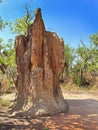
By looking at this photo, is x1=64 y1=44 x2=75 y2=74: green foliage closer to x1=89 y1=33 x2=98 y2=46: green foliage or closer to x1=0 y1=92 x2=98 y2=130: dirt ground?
x1=89 y1=33 x2=98 y2=46: green foliage

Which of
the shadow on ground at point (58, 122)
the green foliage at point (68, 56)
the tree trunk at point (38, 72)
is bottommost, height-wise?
the shadow on ground at point (58, 122)

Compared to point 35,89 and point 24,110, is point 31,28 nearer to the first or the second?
point 35,89

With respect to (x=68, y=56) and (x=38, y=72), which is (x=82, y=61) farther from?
(x=38, y=72)

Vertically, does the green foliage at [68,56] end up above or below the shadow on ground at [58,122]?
above

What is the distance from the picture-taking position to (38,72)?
48.7 ft

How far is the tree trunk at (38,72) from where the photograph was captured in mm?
14430

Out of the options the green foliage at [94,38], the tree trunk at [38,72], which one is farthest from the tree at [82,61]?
the tree trunk at [38,72]

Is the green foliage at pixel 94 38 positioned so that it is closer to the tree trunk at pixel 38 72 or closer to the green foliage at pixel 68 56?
the green foliage at pixel 68 56

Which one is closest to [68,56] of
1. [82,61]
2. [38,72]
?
[82,61]

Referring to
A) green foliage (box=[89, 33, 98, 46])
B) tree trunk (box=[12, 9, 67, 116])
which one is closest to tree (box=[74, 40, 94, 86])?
green foliage (box=[89, 33, 98, 46])

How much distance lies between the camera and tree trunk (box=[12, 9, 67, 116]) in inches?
568

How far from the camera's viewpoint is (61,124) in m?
12.0

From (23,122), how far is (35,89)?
8.90 feet

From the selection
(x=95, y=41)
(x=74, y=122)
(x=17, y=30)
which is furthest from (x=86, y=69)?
(x=74, y=122)
